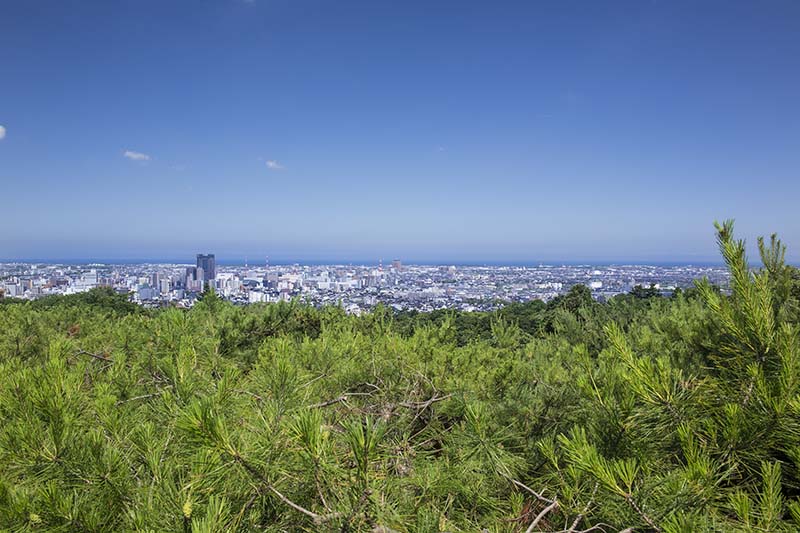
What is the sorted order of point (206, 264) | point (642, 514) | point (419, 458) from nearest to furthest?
point (642, 514) → point (419, 458) → point (206, 264)

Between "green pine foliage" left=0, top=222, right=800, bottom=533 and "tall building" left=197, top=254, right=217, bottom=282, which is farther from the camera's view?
"tall building" left=197, top=254, right=217, bottom=282

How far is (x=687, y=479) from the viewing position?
0.98 metres

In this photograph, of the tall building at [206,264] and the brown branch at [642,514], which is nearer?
the brown branch at [642,514]

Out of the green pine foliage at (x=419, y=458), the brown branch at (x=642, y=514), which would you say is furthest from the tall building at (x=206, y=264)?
the brown branch at (x=642, y=514)

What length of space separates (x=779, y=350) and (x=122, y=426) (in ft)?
6.54

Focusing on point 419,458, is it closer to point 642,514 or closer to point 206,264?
point 642,514

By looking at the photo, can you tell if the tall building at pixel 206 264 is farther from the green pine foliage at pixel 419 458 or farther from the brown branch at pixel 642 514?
the brown branch at pixel 642 514

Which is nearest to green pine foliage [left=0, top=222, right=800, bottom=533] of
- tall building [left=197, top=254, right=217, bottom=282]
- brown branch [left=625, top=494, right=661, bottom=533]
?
brown branch [left=625, top=494, right=661, bottom=533]

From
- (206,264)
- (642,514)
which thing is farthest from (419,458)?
(206,264)

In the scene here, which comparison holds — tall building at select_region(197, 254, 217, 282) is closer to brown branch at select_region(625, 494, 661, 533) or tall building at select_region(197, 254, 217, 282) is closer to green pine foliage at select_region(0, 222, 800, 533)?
green pine foliage at select_region(0, 222, 800, 533)

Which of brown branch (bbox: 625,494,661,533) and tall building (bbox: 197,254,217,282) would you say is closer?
brown branch (bbox: 625,494,661,533)

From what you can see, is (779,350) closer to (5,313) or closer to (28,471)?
(28,471)

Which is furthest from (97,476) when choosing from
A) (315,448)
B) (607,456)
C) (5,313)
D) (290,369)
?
(5,313)

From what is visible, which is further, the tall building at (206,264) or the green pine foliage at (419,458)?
the tall building at (206,264)
